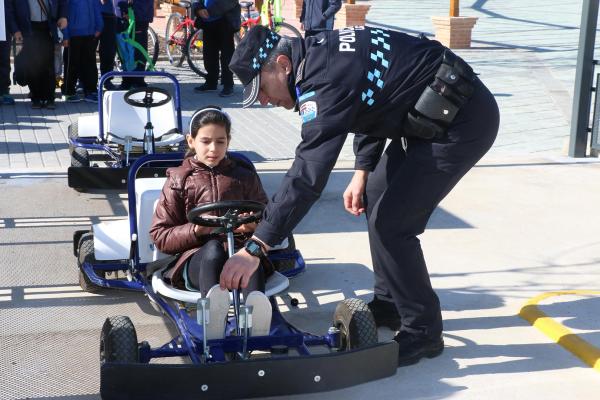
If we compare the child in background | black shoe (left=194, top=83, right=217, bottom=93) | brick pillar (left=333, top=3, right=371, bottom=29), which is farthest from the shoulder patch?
brick pillar (left=333, top=3, right=371, bottom=29)

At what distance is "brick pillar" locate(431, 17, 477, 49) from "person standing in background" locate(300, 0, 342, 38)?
430 centimetres

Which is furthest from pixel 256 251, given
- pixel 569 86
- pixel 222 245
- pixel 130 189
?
pixel 569 86

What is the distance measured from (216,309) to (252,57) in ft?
3.56

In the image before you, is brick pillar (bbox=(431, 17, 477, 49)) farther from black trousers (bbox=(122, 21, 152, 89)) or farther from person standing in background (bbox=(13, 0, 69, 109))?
person standing in background (bbox=(13, 0, 69, 109))

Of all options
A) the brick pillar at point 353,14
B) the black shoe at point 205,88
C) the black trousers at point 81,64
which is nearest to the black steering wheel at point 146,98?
the black trousers at point 81,64

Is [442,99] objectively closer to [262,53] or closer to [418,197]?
[418,197]

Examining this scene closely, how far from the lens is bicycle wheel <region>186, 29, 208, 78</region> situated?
14806 millimetres

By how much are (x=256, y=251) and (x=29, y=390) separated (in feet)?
4.16

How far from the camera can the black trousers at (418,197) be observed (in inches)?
180

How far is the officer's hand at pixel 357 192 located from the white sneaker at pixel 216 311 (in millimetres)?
1069

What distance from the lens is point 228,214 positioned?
4.55 m

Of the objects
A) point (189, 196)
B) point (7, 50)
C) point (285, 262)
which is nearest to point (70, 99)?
point (7, 50)

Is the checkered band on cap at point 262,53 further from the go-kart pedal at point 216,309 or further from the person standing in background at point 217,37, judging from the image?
the person standing in background at point 217,37

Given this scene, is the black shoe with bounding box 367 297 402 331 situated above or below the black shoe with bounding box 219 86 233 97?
above
